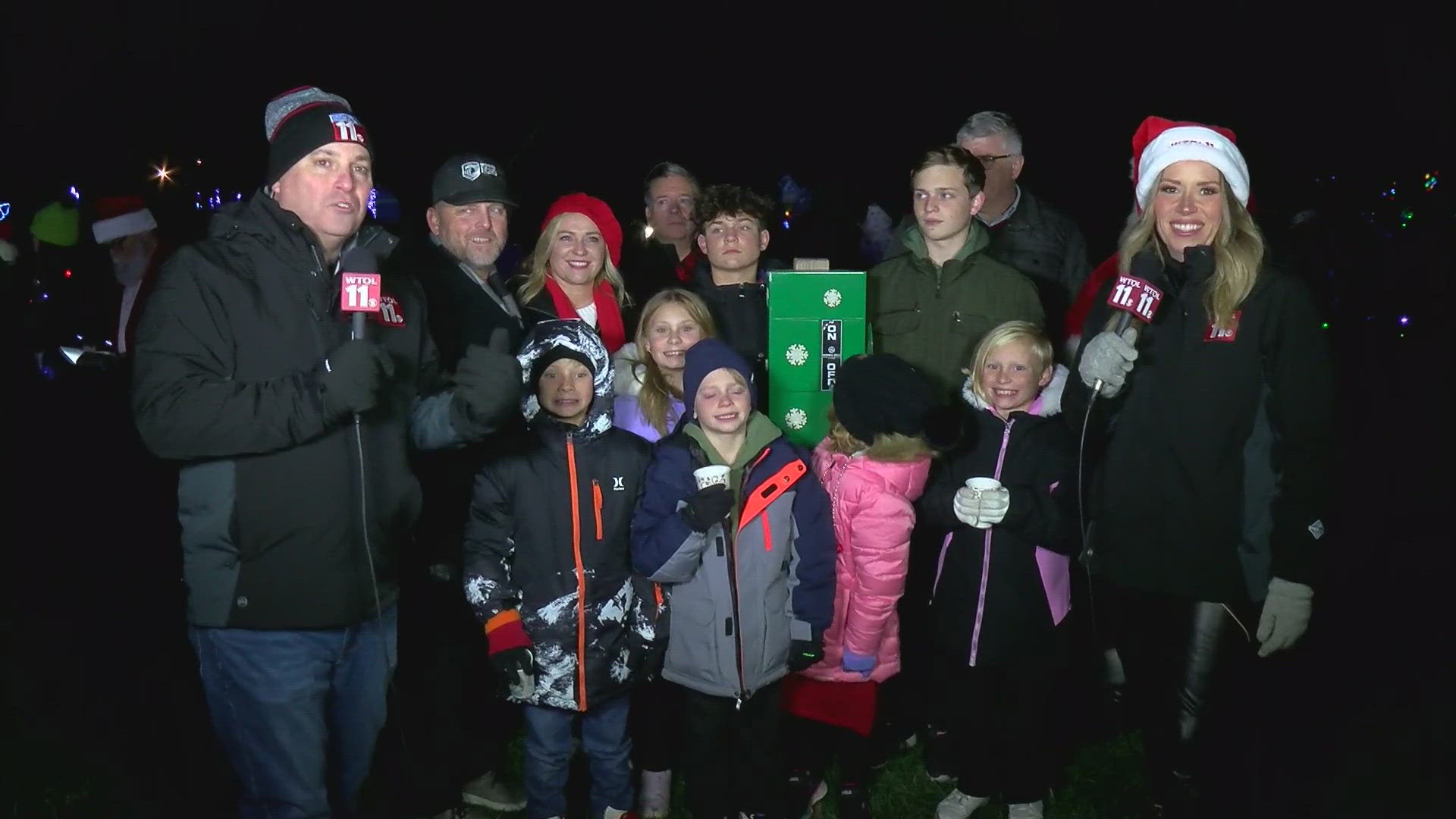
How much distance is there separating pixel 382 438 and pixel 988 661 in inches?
83.0

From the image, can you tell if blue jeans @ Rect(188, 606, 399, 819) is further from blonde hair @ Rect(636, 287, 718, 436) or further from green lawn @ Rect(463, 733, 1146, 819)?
blonde hair @ Rect(636, 287, 718, 436)

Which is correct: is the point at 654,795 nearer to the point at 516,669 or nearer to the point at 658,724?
the point at 658,724

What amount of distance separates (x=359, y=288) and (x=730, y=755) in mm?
1985

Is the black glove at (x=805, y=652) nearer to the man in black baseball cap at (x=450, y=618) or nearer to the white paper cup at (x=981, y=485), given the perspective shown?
the white paper cup at (x=981, y=485)

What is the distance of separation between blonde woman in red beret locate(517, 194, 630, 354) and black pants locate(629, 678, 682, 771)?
4.55 feet

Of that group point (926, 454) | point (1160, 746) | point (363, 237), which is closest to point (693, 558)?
point (926, 454)

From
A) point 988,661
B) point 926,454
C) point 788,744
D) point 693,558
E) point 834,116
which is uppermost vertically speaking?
point 834,116

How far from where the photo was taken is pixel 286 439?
2387mm

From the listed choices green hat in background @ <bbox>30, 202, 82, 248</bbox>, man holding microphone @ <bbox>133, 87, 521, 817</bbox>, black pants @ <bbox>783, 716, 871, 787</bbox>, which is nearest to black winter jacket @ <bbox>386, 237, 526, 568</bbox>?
man holding microphone @ <bbox>133, 87, 521, 817</bbox>

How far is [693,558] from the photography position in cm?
322

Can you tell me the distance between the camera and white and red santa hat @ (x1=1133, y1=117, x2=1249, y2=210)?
3.12m

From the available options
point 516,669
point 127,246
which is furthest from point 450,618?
point 127,246

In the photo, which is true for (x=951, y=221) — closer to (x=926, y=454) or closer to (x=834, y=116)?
(x=926, y=454)

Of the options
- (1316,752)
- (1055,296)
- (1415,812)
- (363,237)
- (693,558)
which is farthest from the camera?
(1055,296)
